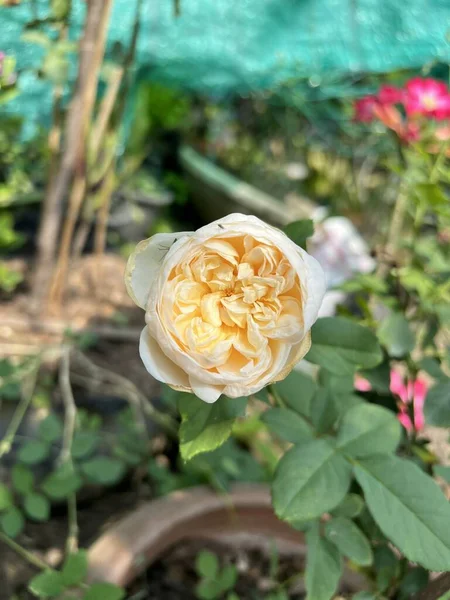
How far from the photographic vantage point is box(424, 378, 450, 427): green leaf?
563mm

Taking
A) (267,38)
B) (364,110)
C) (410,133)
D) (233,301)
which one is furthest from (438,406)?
(364,110)

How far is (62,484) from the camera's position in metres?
0.87

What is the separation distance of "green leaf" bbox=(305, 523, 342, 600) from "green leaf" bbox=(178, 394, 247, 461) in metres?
0.17

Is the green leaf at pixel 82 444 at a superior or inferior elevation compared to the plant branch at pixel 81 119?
inferior

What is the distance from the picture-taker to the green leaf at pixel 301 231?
479 mm

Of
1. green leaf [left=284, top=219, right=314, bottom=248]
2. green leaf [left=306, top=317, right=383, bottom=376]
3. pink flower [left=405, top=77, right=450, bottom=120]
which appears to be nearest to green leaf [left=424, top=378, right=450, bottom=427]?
green leaf [left=306, top=317, right=383, bottom=376]

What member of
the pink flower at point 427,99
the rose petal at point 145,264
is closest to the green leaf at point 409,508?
the rose petal at point 145,264

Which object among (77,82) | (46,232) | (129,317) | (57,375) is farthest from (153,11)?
(57,375)

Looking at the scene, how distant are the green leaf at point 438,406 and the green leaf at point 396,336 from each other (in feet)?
0.28

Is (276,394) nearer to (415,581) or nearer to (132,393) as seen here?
(415,581)

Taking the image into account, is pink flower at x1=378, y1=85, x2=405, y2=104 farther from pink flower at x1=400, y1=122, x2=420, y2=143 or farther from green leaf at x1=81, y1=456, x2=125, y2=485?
green leaf at x1=81, y1=456, x2=125, y2=485

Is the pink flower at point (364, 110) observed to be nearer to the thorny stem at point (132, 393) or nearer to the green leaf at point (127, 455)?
the thorny stem at point (132, 393)

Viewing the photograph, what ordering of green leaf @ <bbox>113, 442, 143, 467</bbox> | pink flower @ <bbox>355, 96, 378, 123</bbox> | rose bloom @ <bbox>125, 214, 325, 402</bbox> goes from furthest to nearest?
1. pink flower @ <bbox>355, 96, 378, 123</bbox>
2. green leaf @ <bbox>113, 442, 143, 467</bbox>
3. rose bloom @ <bbox>125, 214, 325, 402</bbox>

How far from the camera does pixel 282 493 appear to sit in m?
0.46
